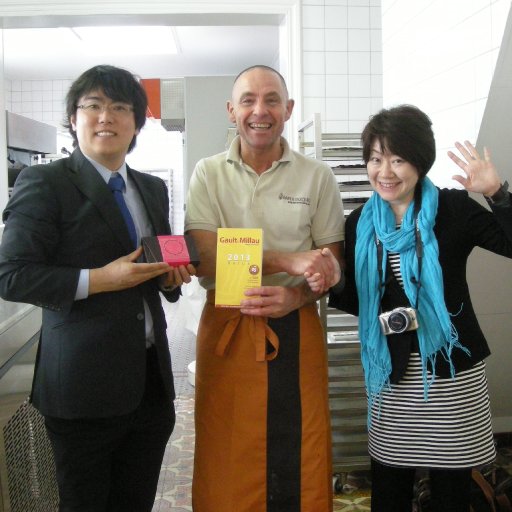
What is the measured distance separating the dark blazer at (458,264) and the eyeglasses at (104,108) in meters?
0.81

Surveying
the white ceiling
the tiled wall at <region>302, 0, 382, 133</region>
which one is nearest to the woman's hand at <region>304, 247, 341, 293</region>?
the tiled wall at <region>302, 0, 382, 133</region>

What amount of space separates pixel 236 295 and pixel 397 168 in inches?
21.2

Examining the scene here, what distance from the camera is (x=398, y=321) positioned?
1438 mm

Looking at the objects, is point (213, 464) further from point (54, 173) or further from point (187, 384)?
point (187, 384)

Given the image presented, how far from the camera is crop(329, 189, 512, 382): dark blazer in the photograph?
4.73 ft

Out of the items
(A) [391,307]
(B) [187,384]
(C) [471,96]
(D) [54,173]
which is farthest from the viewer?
(B) [187,384]

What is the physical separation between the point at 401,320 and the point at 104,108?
3.02ft

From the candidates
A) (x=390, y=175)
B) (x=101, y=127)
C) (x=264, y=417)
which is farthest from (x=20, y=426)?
(x=390, y=175)

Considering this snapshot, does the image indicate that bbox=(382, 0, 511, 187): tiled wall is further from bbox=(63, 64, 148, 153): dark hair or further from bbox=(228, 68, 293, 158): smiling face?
bbox=(63, 64, 148, 153): dark hair

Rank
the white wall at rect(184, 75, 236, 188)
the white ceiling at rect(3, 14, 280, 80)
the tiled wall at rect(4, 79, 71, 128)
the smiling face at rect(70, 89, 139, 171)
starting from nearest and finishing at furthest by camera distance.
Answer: the smiling face at rect(70, 89, 139, 171), the white wall at rect(184, 75, 236, 188), the white ceiling at rect(3, 14, 280, 80), the tiled wall at rect(4, 79, 71, 128)

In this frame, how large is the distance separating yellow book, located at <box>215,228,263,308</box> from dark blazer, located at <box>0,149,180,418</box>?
0.21 meters

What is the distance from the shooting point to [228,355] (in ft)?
5.06

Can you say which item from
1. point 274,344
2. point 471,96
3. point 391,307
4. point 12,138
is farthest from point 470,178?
point 12,138

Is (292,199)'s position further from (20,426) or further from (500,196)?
(20,426)
